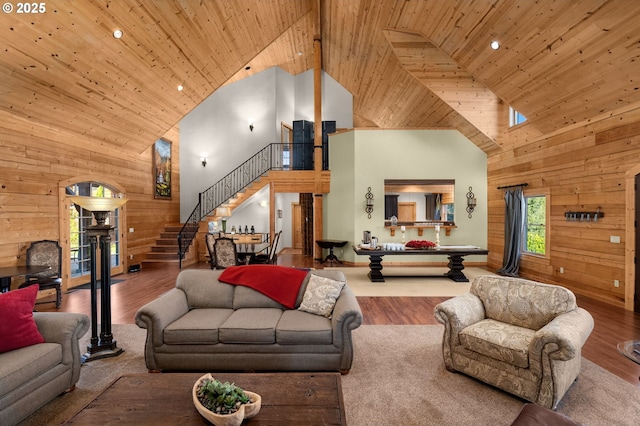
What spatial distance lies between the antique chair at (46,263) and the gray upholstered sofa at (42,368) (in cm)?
295

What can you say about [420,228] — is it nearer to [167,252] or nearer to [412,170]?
[412,170]

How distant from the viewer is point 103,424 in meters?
1.67

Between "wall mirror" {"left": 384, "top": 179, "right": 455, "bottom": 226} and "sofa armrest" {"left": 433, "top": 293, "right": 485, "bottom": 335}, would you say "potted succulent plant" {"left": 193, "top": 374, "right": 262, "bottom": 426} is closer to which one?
"sofa armrest" {"left": 433, "top": 293, "right": 485, "bottom": 335}

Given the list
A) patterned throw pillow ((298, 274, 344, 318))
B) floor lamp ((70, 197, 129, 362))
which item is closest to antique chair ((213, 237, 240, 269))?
floor lamp ((70, 197, 129, 362))

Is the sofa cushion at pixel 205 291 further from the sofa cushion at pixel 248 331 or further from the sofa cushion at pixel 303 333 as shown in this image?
the sofa cushion at pixel 303 333

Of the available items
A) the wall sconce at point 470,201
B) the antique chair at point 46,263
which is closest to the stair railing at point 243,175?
the wall sconce at point 470,201

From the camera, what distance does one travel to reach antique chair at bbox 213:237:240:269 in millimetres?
6668

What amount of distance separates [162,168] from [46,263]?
4.93m

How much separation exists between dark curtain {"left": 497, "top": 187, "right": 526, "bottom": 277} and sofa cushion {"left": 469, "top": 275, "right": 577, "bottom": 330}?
450 centimetres

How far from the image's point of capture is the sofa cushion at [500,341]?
8.20 ft

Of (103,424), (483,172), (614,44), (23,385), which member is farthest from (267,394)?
(483,172)

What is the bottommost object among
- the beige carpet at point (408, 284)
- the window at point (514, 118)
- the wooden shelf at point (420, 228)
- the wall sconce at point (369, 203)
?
the beige carpet at point (408, 284)

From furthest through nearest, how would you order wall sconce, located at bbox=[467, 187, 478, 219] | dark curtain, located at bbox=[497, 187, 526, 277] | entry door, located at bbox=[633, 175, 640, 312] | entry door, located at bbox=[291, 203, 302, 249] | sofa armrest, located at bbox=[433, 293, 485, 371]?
entry door, located at bbox=[291, 203, 302, 249] < wall sconce, located at bbox=[467, 187, 478, 219] < dark curtain, located at bbox=[497, 187, 526, 277] < entry door, located at bbox=[633, 175, 640, 312] < sofa armrest, located at bbox=[433, 293, 485, 371]

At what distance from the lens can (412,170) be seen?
866 cm
